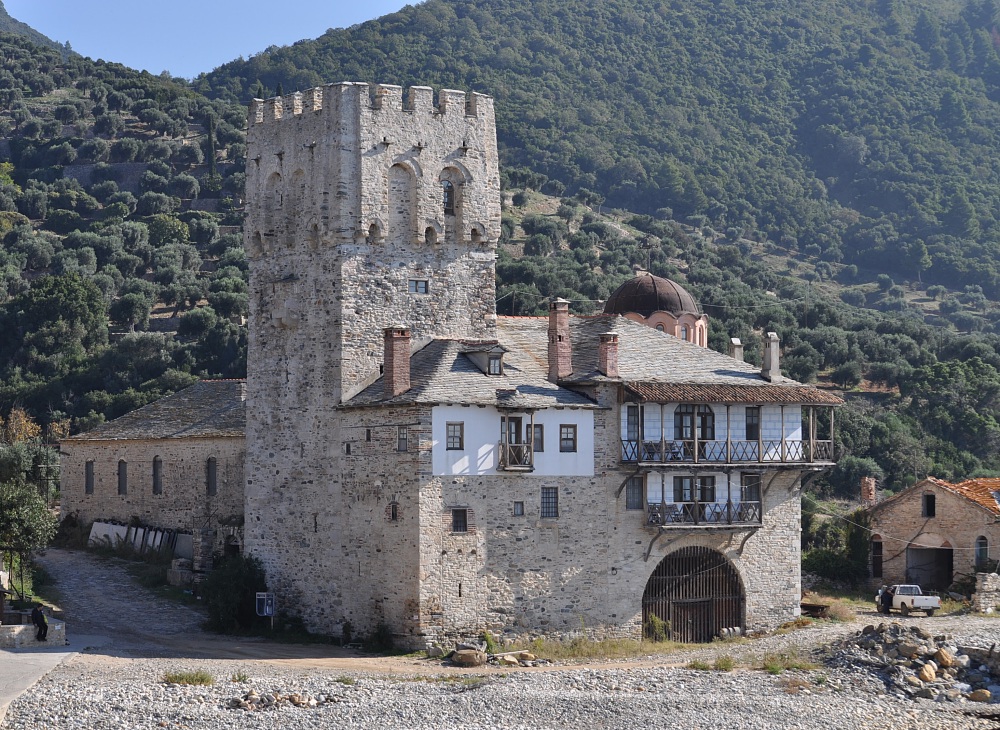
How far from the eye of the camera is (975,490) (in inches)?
2270

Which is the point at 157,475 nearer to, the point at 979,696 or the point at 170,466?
the point at 170,466

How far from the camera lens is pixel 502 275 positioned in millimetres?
94625

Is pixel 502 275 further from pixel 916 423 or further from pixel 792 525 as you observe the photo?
pixel 792 525

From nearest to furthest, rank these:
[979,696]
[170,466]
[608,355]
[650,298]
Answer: [979,696] → [608,355] → [170,466] → [650,298]

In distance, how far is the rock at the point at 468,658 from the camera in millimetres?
42344

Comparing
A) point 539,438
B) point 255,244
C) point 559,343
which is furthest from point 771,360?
point 255,244

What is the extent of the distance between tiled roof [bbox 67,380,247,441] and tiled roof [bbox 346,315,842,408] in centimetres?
1190

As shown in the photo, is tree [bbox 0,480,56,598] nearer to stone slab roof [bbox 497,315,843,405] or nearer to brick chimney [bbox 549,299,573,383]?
stone slab roof [bbox 497,315,843,405]

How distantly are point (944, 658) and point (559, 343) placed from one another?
1431 centimetres

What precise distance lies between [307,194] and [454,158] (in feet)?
15.6

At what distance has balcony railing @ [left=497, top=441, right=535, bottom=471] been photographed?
44312 mm

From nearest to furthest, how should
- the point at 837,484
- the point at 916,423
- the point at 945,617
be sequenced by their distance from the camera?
the point at 945,617 < the point at 837,484 < the point at 916,423

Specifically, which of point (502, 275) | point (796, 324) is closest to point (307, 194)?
point (502, 275)

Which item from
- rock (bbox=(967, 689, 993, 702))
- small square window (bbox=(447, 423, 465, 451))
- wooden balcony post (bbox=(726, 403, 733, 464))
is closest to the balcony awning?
wooden balcony post (bbox=(726, 403, 733, 464))
